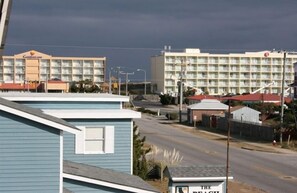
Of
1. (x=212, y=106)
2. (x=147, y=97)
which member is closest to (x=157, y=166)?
(x=212, y=106)

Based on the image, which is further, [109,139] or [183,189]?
[109,139]

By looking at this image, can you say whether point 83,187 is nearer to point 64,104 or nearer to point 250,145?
point 64,104

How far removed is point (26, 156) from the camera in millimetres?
14625

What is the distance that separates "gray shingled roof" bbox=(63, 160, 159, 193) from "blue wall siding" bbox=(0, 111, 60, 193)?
1.97 m

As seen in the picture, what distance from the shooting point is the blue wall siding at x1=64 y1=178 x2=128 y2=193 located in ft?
54.4

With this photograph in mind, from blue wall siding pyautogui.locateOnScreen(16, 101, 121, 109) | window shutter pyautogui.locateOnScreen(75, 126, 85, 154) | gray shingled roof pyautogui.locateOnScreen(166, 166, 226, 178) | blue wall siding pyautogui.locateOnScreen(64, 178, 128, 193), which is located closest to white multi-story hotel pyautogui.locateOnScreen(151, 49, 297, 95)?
blue wall siding pyautogui.locateOnScreen(16, 101, 121, 109)

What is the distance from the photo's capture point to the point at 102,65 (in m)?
178

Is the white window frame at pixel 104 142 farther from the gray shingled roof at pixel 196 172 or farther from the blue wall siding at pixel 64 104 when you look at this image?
the gray shingled roof at pixel 196 172

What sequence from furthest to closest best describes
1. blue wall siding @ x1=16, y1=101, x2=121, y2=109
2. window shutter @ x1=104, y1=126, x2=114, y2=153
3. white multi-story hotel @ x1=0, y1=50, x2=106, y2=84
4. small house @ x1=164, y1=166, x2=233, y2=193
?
white multi-story hotel @ x1=0, y1=50, x2=106, y2=84
blue wall siding @ x1=16, y1=101, x2=121, y2=109
window shutter @ x1=104, y1=126, x2=114, y2=153
small house @ x1=164, y1=166, x2=233, y2=193

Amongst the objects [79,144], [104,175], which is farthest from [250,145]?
[104,175]

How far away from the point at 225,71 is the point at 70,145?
16086 cm

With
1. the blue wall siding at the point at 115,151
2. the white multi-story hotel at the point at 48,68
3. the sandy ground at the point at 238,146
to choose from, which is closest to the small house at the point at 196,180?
the blue wall siding at the point at 115,151

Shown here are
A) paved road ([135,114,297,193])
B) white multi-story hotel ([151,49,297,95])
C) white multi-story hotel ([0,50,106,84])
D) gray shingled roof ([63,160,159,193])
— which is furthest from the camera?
white multi-story hotel ([151,49,297,95])

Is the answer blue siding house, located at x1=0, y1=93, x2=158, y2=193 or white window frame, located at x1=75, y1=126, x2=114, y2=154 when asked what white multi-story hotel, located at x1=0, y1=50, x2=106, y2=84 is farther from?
white window frame, located at x1=75, y1=126, x2=114, y2=154
